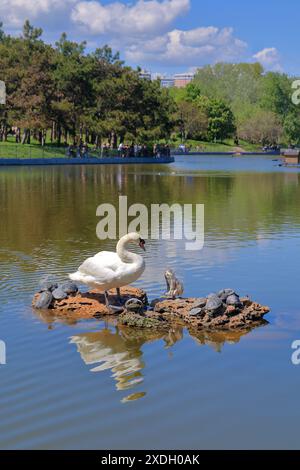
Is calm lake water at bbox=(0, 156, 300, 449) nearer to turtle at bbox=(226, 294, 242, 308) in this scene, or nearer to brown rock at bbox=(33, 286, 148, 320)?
brown rock at bbox=(33, 286, 148, 320)

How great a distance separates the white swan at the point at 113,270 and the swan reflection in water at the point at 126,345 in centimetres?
73

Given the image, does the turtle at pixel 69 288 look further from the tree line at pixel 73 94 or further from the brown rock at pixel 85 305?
the tree line at pixel 73 94

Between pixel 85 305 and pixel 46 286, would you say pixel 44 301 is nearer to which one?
pixel 46 286

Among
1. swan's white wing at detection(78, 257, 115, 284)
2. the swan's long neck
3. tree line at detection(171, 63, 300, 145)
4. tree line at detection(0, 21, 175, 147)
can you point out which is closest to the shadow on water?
swan's white wing at detection(78, 257, 115, 284)

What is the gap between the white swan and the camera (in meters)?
10.3

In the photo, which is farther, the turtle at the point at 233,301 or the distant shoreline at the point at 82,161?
the distant shoreline at the point at 82,161

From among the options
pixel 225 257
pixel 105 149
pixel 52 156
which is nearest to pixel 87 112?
pixel 105 149

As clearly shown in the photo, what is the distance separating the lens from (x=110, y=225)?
20750mm

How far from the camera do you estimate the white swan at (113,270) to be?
1029 cm

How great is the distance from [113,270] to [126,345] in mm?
1503

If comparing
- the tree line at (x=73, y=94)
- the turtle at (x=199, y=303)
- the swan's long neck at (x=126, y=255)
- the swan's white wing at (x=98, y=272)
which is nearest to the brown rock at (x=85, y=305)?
the swan's white wing at (x=98, y=272)
